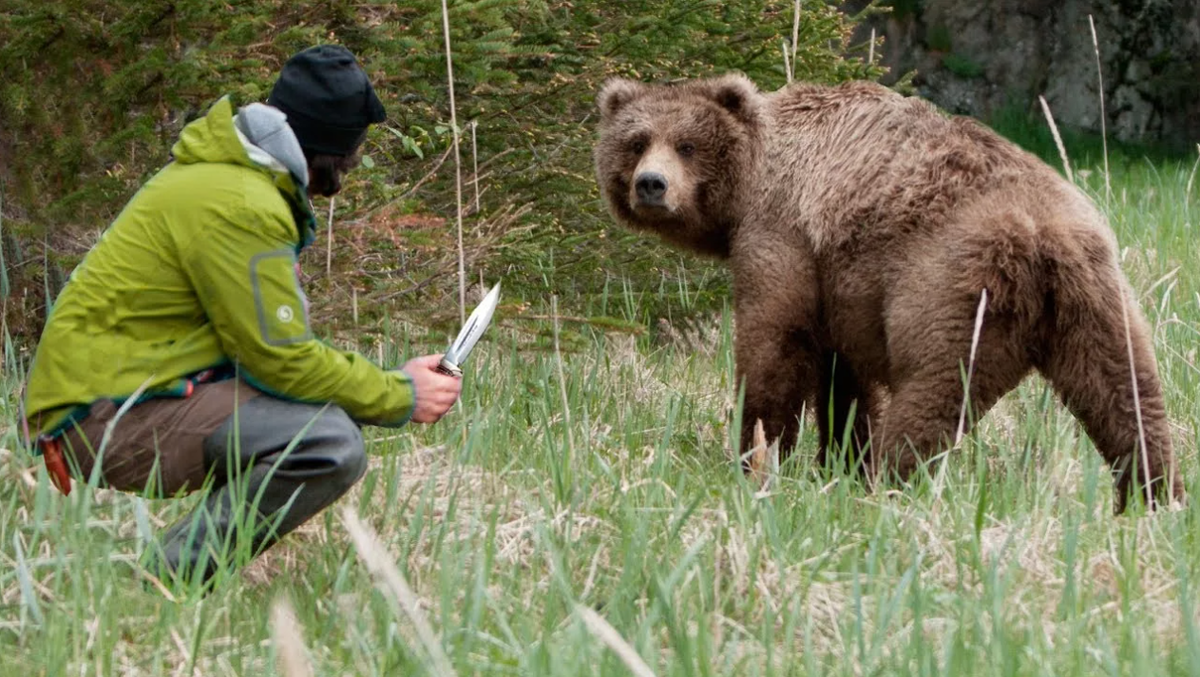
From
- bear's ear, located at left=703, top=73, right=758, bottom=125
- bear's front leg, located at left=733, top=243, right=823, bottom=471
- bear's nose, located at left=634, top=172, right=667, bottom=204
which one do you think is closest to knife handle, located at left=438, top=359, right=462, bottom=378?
bear's front leg, located at left=733, top=243, right=823, bottom=471

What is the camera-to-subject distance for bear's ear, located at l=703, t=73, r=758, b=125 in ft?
19.5

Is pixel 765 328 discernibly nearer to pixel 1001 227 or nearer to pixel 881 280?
pixel 881 280

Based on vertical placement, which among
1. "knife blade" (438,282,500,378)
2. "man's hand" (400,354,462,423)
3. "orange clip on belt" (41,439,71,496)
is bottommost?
"orange clip on belt" (41,439,71,496)

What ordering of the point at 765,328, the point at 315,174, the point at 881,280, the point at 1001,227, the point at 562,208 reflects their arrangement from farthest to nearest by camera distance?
the point at 562,208 < the point at 765,328 < the point at 881,280 < the point at 1001,227 < the point at 315,174

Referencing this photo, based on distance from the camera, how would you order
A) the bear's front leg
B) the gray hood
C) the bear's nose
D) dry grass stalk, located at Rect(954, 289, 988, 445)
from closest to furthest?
the gray hood → dry grass stalk, located at Rect(954, 289, 988, 445) → the bear's front leg → the bear's nose

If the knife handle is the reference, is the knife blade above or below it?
above

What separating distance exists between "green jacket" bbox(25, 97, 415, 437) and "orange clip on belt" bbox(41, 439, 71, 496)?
0.04 meters

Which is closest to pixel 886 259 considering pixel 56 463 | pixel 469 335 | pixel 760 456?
pixel 760 456

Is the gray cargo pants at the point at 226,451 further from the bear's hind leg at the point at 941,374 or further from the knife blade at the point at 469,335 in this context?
the bear's hind leg at the point at 941,374

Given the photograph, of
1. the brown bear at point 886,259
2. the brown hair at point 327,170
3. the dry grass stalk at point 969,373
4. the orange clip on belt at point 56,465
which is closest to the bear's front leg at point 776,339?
the brown bear at point 886,259

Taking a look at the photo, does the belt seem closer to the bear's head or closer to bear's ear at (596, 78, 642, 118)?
the bear's head

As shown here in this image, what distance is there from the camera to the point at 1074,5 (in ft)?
51.0

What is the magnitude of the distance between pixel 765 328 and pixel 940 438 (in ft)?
2.94

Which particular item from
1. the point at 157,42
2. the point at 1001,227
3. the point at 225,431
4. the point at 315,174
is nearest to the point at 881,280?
the point at 1001,227
